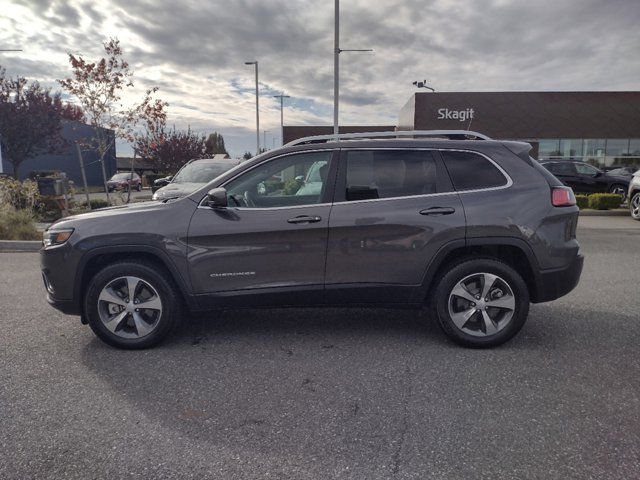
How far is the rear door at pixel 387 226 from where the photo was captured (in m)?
3.83

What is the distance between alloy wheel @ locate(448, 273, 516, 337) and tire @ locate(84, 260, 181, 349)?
7.62 ft

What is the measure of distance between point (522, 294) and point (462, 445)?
1676mm

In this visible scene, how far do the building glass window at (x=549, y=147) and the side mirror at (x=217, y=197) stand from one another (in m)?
31.7

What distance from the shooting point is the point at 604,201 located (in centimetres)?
1484

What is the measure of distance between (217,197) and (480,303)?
7.55 ft

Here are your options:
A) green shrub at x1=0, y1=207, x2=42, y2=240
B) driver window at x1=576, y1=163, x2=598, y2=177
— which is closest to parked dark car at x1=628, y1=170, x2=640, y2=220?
driver window at x1=576, y1=163, x2=598, y2=177

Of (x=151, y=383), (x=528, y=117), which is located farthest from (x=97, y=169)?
(x=151, y=383)

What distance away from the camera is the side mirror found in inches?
148

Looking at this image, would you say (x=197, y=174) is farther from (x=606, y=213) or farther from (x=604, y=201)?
(x=604, y=201)

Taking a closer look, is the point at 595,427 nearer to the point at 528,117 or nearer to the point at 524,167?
the point at 524,167

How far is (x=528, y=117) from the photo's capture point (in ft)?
102

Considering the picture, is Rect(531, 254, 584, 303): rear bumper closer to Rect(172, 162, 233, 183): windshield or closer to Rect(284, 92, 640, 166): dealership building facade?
Rect(172, 162, 233, 183): windshield

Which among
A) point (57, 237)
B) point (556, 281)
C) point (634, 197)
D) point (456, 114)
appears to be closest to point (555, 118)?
point (456, 114)

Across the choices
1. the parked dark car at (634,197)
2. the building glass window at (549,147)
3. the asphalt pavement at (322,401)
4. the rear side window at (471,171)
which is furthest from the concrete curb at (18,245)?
the building glass window at (549,147)
